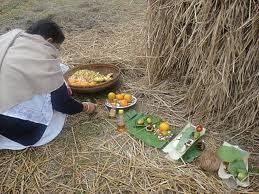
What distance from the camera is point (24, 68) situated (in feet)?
8.11

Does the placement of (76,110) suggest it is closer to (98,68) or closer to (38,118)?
(38,118)

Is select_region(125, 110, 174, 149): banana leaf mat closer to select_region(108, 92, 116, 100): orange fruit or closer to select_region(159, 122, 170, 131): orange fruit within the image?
select_region(159, 122, 170, 131): orange fruit

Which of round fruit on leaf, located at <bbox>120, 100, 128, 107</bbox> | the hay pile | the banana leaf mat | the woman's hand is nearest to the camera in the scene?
the hay pile

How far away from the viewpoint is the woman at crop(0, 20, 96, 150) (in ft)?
8.11

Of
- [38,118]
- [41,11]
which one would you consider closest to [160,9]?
[38,118]

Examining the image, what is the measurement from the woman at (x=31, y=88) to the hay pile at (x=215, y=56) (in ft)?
3.33

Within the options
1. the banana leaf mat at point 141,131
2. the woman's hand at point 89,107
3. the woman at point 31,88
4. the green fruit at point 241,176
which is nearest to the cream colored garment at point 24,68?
the woman at point 31,88

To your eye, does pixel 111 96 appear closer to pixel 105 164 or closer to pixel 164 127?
pixel 164 127

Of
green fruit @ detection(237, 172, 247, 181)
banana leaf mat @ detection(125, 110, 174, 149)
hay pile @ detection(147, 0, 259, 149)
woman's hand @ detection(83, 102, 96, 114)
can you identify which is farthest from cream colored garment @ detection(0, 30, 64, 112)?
green fruit @ detection(237, 172, 247, 181)

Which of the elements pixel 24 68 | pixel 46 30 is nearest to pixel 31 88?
pixel 24 68

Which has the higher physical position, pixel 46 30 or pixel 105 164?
pixel 46 30

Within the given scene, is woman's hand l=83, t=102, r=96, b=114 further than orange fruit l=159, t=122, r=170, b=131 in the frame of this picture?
Yes

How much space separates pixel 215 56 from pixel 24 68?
4.57ft

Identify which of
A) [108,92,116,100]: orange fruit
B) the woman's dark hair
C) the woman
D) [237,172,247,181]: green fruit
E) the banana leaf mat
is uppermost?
the woman's dark hair
